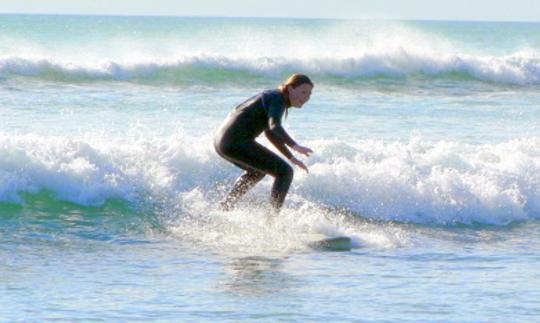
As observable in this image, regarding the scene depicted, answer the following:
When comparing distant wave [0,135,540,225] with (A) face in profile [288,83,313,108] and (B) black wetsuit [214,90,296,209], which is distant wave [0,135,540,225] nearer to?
(B) black wetsuit [214,90,296,209]

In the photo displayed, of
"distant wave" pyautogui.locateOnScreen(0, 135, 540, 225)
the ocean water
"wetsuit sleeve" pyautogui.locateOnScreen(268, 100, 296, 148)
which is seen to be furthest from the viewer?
"distant wave" pyautogui.locateOnScreen(0, 135, 540, 225)

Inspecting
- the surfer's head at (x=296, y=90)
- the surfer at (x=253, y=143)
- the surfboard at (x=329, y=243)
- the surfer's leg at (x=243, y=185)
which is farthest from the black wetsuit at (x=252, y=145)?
the surfboard at (x=329, y=243)

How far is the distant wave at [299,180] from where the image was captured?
1188cm

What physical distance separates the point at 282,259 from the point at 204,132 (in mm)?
7335

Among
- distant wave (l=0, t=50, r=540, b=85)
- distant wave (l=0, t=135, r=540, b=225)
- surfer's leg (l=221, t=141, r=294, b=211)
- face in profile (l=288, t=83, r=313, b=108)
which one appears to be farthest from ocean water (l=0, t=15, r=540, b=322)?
distant wave (l=0, t=50, r=540, b=85)

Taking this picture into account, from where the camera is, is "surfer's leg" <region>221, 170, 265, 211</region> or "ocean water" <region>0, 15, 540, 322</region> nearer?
"ocean water" <region>0, 15, 540, 322</region>

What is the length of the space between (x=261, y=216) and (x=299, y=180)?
2.11 m

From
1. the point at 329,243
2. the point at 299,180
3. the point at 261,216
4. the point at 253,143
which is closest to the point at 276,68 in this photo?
the point at 299,180

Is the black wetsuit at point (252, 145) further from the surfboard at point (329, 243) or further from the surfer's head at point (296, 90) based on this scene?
the surfboard at point (329, 243)

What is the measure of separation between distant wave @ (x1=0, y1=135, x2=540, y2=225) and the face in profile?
7.88 ft

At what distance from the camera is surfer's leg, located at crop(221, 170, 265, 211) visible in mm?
10211

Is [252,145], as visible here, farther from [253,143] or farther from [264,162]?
[264,162]

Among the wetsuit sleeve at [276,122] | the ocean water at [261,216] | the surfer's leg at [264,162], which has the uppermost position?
the wetsuit sleeve at [276,122]

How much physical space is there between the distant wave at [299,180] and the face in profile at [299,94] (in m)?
2.40
